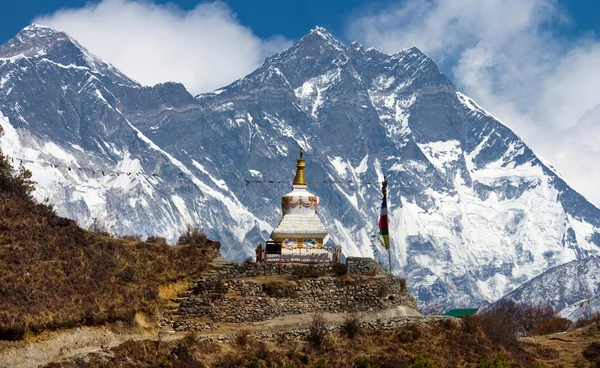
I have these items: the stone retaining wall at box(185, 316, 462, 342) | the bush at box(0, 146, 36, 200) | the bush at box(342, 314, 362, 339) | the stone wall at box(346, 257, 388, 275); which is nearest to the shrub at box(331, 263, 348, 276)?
the stone wall at box(346, 257, 388, 275)

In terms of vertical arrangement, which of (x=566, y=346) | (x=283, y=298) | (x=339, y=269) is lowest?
(x=566, y=346)

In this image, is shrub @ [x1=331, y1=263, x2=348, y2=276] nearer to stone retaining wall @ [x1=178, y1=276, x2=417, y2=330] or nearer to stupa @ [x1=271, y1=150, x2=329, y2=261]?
stone retaining wall @ [x1=178, y1=276, x2=417, y2=330]

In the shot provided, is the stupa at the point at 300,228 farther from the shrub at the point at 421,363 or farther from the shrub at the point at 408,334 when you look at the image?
the shrub at the point at 421,363

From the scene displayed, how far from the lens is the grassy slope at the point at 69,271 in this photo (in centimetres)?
4556

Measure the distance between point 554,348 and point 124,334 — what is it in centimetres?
2678

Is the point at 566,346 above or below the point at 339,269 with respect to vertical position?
below

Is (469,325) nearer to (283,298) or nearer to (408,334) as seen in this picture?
(408,334)

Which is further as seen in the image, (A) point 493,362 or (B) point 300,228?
(B) point 300,228

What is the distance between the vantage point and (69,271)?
50125mm

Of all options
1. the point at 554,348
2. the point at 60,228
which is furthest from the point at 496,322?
the point at 60,228

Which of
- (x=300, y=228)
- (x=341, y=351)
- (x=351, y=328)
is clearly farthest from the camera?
(x=300, y=228)

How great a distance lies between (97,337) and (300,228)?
22.1 meters

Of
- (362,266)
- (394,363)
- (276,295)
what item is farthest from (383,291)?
(394,363)

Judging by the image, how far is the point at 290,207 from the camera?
68.6 metres
